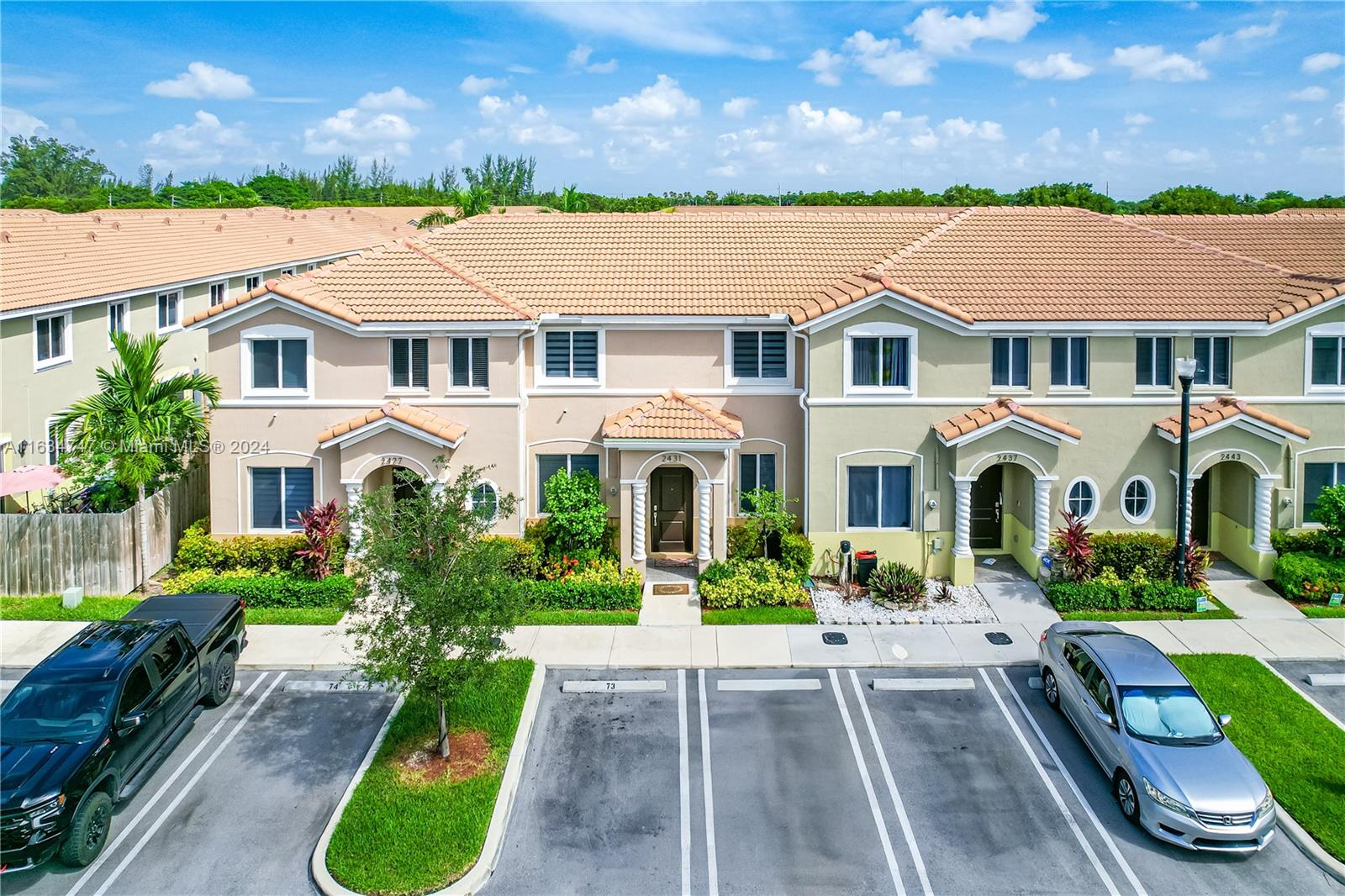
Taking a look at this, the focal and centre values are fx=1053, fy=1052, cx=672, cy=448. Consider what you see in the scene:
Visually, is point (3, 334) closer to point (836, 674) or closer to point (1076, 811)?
point (836, 674)

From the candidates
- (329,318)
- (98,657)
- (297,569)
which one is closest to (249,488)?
(297,569)

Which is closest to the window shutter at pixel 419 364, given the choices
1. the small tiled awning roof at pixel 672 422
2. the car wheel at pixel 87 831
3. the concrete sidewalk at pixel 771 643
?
the small tiled awning roof at pixel 672 422

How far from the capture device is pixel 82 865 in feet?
43.8

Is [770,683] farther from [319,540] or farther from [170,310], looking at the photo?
[170,310]

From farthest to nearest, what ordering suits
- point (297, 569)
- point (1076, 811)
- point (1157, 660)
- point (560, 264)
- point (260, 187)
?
point (260, 187) → point (560, 264) → point (297, 569) → point (1157, 660) → point (1076, 811)

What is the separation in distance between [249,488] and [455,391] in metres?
5.22

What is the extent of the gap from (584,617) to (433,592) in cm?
729

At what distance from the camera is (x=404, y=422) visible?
75.0 feet

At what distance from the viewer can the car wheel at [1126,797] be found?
1427 cm

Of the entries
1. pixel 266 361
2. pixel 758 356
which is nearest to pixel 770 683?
pixel 758 356

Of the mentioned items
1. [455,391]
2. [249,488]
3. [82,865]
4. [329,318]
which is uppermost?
[329,318]

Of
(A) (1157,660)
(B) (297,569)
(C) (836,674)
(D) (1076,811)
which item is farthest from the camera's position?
(B) (297,569)

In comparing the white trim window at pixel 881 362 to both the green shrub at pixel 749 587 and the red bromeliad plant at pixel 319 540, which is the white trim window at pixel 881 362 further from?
the red bromeliad plant at pixel 319 540

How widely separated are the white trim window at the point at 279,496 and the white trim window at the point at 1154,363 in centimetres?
1910
